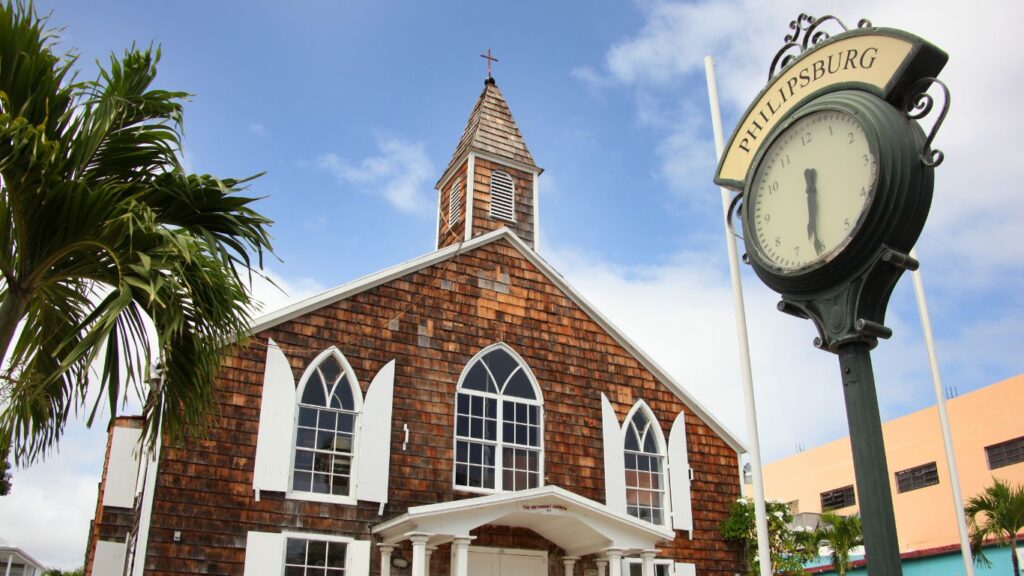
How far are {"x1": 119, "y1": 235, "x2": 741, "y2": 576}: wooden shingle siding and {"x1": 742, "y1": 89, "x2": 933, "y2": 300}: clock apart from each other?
9827 millimetres

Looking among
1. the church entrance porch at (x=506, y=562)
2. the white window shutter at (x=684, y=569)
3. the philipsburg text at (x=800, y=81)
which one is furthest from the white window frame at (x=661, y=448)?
the philipsburg text at (x=800, y=81)

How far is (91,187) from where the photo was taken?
6.69 metres

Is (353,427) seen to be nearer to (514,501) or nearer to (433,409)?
(433,409)

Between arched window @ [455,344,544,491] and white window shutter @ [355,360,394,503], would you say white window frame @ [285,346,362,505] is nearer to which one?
white window shutter @ [355,360,394,503]

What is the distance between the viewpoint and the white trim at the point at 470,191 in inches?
714

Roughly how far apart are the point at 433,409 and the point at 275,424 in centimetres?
264

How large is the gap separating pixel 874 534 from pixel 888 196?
1.27m

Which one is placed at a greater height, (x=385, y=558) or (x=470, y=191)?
(x=470, y=191)

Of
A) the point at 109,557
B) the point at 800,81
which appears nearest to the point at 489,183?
the point at 109,557

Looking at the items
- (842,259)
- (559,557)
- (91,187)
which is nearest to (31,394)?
(91,187)

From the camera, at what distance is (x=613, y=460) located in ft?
53.6

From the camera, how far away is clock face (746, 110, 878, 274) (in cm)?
359

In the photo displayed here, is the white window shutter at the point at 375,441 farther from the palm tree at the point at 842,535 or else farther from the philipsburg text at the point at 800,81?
the palm tree at the point at 842,535

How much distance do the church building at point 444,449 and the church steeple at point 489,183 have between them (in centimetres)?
7
